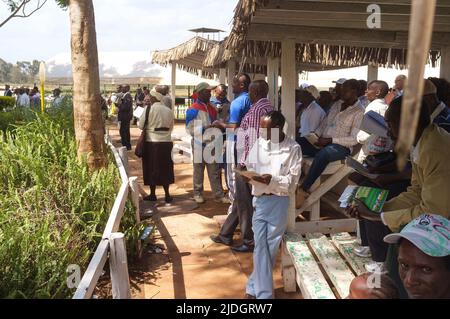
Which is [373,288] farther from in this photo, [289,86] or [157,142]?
[157,142]

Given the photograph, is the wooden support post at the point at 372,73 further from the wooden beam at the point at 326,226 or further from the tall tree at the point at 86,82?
the tall tree at the point at 86,82

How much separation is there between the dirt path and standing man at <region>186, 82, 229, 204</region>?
0.41 meters

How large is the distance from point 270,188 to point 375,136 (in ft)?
3.09

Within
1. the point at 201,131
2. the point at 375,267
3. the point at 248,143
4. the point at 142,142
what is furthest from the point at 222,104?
the point at 375,267

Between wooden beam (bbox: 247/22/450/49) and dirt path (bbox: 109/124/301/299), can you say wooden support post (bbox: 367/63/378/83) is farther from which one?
wooden beam (bbox: 247/22/450/49)

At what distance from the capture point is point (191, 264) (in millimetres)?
5055

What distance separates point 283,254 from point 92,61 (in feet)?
11.2

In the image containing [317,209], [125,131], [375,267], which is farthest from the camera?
[125,131]

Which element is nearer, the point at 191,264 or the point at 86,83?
the point at 191,264

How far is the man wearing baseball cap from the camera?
2.07m

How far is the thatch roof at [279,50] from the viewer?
3.46m

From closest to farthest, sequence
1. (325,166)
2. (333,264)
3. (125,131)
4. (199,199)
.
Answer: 1. (333,264)
2. (325,166)
3. (199,199)
4. (125,131)

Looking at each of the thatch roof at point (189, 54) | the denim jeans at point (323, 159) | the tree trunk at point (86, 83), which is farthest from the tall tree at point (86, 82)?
the thatch roof at point (189, 54)

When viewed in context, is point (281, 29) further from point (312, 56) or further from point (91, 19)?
point (312, 56)
